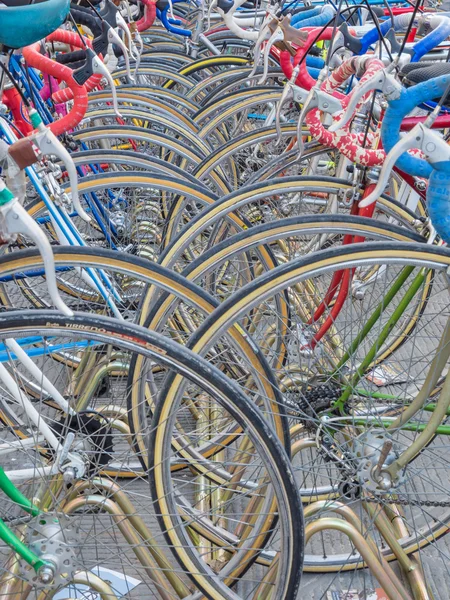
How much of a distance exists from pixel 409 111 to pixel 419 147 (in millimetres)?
163

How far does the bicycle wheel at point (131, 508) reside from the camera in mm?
1602

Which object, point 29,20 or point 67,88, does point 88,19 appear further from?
point 29,20

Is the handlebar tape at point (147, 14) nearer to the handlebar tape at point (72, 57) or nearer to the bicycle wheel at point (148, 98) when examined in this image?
the bicycle wheel at point (148, 98)

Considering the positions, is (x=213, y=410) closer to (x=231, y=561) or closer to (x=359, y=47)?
(x=231, y=561)

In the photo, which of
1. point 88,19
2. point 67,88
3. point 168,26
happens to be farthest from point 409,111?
point 168,26

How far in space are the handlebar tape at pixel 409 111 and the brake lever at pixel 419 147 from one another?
0.12 meters

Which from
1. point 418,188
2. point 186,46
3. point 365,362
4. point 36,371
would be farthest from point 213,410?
point 186,46

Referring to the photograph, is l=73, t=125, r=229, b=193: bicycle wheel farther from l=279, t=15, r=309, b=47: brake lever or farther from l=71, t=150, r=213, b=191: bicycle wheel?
l=279, t=15, r=309, b=47: brake lever

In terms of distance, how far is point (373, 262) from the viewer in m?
1.87

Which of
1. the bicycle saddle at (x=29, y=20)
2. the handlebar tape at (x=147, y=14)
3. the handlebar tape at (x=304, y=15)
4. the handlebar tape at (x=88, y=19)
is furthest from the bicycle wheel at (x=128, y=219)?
the bicycle saddle at (x=29, y=20)

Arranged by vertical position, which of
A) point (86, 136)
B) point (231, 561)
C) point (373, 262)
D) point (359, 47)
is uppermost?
point (359, 47)

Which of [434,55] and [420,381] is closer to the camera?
[420,381]

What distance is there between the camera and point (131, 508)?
2.14 meters

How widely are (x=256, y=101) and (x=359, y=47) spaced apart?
33.9 inches
